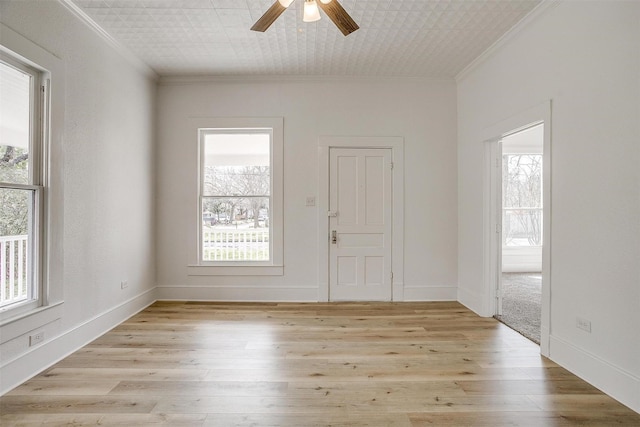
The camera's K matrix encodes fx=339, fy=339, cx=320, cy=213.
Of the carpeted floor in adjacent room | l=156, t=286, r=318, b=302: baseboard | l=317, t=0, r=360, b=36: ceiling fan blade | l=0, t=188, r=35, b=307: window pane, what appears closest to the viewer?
l=317, t=0, r=360, b=36: ceiling fan blade

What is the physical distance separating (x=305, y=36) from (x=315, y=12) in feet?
3.83

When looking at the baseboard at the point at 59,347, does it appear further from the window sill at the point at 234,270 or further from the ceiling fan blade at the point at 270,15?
the ceiling fan blade at the point at 270,15

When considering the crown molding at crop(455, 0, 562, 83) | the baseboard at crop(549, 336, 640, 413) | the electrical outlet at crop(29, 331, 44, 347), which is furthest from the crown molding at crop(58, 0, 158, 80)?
the baseboard at crop(549, 336, 640, 413)

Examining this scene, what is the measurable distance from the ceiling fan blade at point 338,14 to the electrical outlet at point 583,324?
2.64 meters

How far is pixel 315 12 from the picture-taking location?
2252 millimetres

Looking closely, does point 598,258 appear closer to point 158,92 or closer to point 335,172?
point 335,172

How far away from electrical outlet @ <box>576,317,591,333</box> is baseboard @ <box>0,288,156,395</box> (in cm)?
397

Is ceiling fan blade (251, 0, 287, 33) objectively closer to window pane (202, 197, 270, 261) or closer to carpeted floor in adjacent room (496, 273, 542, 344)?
window pane (202, 197, 270, 261)

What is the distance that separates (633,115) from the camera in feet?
6.81

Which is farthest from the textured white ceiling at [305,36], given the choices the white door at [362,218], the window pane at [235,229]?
the window pane at [235,229]

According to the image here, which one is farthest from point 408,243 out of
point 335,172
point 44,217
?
point 44,217

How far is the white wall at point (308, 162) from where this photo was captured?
4.43m

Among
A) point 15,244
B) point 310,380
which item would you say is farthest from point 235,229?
point 310,380

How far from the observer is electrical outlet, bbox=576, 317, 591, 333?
94.4 inches
